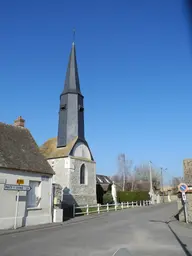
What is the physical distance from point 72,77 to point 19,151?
774 inches

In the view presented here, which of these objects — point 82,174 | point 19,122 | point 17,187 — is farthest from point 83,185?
point 17,187

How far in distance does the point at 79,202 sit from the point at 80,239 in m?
18.7

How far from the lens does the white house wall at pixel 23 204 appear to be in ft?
43.3

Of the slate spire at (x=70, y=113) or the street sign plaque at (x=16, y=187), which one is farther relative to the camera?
the slate spire at (x=70, y=113)

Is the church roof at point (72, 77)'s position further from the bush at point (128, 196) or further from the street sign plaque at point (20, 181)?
the street sign plaque at point (20, 181)

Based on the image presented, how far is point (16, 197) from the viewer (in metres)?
13.9

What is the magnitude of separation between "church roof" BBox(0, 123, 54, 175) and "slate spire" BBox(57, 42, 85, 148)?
11.9m

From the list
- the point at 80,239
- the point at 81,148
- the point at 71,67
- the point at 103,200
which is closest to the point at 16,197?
the point at 80,239

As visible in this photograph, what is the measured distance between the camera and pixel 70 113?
31.1 meters

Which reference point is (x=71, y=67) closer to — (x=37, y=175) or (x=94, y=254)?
(x=37, y=175)

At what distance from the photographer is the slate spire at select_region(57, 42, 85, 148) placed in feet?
100

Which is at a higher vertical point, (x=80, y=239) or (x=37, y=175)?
(x=37, y=175)

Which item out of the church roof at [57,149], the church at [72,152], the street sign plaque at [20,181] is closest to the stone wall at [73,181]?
the church at [72,152]

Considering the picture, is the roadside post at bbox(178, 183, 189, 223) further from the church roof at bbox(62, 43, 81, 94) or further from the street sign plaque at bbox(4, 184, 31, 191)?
the church roof at bbox(62, 43, 81, 94)
